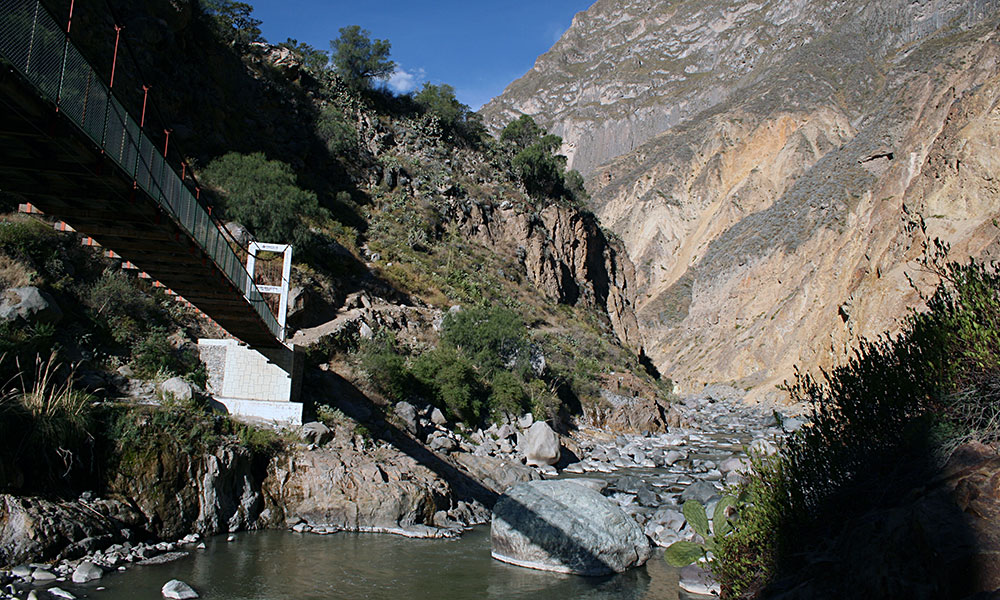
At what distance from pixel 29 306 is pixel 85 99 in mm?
9250

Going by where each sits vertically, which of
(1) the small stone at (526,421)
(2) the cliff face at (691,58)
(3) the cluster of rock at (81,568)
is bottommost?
(3) the cluster of rock at (81,568)

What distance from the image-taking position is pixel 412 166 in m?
48.5

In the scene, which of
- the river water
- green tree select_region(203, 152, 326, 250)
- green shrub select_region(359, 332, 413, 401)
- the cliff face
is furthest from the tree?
the cliff face

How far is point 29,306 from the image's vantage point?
14.0 m

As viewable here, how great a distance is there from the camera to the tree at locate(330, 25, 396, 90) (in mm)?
52562

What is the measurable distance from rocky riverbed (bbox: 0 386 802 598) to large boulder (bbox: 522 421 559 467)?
0.13 ft

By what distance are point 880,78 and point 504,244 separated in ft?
Answer: 225

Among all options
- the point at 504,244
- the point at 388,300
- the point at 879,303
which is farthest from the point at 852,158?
the point at 388,300

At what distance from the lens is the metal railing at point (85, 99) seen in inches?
241

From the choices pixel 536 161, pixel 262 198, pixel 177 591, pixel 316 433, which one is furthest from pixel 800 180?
pixel 177 591

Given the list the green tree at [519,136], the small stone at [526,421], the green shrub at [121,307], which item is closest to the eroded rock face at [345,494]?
the green shrub at [121,307]

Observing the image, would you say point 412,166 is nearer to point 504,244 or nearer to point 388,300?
point 504,244

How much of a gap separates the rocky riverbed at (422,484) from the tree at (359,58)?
126ft

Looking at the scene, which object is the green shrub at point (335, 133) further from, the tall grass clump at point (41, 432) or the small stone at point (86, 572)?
the small stone at point (86, 572)
